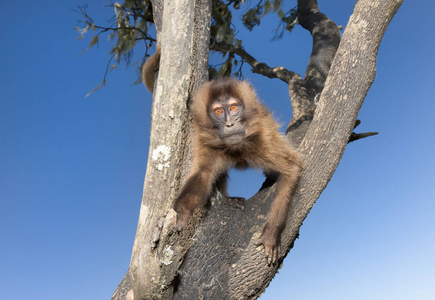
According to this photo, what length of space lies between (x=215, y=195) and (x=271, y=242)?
67 cm

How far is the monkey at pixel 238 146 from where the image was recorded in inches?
143

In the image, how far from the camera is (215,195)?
12.3 ft

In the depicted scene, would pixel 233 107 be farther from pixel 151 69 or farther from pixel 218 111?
pixel 151 69

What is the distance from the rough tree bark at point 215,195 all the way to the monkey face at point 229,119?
358 mm

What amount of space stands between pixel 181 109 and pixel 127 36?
376cm

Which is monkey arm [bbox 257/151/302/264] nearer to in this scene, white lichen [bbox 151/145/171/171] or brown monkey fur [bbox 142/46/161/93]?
white lichen [bbox 151/145/171/171]

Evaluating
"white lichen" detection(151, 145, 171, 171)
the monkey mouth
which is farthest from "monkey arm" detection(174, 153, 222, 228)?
"white lichen" detection(151, 145, 171, 171)

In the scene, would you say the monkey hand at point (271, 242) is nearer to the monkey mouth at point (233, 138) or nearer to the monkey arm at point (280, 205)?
the monkey arm at point (280, 205)

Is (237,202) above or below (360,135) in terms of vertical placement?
below

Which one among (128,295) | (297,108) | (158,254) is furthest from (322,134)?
(128,295)

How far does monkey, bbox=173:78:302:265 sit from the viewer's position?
3.63m

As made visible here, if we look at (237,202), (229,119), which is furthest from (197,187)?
(229,119)

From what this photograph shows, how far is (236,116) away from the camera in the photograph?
3.91 metres

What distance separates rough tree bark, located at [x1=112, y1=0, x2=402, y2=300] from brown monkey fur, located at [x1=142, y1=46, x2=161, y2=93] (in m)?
0.59
